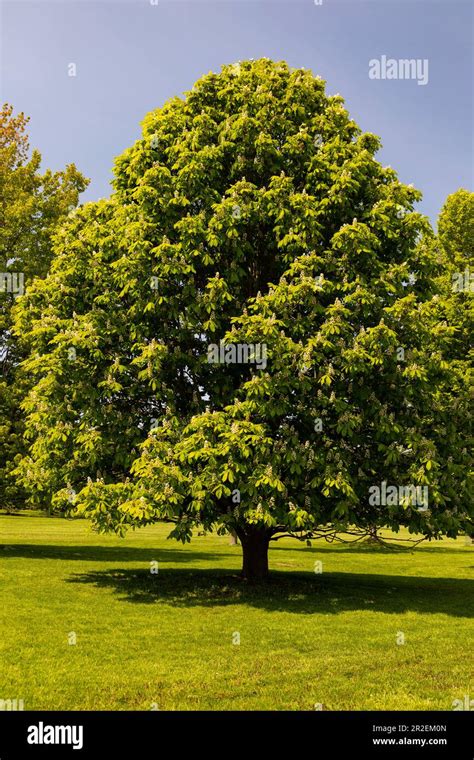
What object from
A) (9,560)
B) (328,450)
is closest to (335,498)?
(328,450)

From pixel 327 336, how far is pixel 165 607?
29.8 ft

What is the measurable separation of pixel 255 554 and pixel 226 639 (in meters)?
8.17

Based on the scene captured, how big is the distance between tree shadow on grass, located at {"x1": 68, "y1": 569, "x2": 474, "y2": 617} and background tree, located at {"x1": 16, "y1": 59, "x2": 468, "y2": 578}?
83.7 inches

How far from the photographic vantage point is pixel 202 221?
18.8 meters

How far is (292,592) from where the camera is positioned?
69.2 ft

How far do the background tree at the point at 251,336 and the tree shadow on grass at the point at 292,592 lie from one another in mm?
2125

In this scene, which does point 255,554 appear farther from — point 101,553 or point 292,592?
point 101,553

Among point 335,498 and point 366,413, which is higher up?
point 366,413

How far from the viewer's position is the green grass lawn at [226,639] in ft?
33.3
